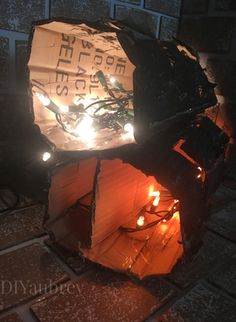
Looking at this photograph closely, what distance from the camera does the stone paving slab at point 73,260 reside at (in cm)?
162

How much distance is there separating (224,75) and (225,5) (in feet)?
2.00

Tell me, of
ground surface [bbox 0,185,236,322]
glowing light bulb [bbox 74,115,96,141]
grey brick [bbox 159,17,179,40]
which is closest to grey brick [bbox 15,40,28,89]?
glowing light bulb [bbox 74,115,96,141]

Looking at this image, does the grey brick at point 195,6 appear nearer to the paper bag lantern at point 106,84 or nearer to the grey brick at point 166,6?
the grey brick at point 166,6

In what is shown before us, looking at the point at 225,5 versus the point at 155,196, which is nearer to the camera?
the point at 155,196

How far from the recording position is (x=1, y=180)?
2404mm

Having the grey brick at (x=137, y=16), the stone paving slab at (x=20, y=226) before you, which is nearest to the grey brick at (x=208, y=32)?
the grey brick at (x=137, y=16)

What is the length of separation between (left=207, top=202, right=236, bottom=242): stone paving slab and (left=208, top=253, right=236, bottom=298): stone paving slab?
0.27 metres

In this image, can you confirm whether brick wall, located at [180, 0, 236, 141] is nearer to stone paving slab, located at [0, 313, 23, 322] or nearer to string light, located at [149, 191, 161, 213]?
string light, located at [149, 191, 161, 213]

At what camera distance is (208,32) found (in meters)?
2.91

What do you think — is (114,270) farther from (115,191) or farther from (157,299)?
(115,191)

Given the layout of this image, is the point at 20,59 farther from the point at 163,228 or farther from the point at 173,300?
the point at 173,300

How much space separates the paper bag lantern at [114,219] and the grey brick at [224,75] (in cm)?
135

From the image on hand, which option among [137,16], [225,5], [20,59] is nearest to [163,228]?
[20,59]

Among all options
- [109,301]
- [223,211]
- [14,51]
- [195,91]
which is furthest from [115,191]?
[14,51]
